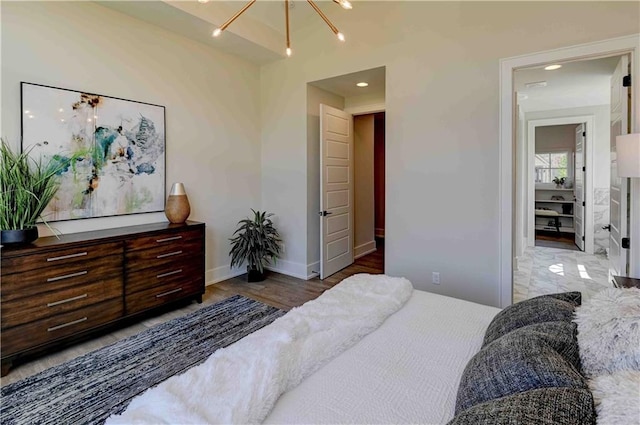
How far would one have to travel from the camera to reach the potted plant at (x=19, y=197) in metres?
2.28

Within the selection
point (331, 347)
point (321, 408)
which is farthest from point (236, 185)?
point (321, 408)

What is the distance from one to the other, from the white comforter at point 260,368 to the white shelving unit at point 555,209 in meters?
7.51

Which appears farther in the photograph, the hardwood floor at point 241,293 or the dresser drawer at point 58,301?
the hardwood floor at point 241,293

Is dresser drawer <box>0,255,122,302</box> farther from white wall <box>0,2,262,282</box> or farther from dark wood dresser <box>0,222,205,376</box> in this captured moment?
white wall <box>0,2,262,282</box>

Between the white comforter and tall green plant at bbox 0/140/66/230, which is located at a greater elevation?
tall green plant at bbox 0/140/66/230

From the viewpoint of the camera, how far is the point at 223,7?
11.3 feet

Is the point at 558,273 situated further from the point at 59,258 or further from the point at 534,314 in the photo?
the point at 59,258

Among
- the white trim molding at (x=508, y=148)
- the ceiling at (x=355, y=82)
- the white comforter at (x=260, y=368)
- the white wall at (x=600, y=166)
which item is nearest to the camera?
the white comforter at (x=260, y=368)

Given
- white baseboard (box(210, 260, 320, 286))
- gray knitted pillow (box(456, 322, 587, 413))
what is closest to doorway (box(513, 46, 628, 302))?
white baseboard (box(210, 260, 320, 286))

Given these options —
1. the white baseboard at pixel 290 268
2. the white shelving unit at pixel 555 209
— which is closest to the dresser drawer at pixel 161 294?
the white baseboard at pixel 290 268

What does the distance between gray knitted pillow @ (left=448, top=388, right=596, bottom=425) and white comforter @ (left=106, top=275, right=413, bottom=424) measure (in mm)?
584

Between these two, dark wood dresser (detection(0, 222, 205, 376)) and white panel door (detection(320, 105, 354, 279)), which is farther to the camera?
white panel door (detection(320, 105, 354, 279))

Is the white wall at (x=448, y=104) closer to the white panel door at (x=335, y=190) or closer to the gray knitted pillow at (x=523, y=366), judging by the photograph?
the white panel door at (x=335, y=190)

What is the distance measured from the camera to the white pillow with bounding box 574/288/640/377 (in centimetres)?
90
